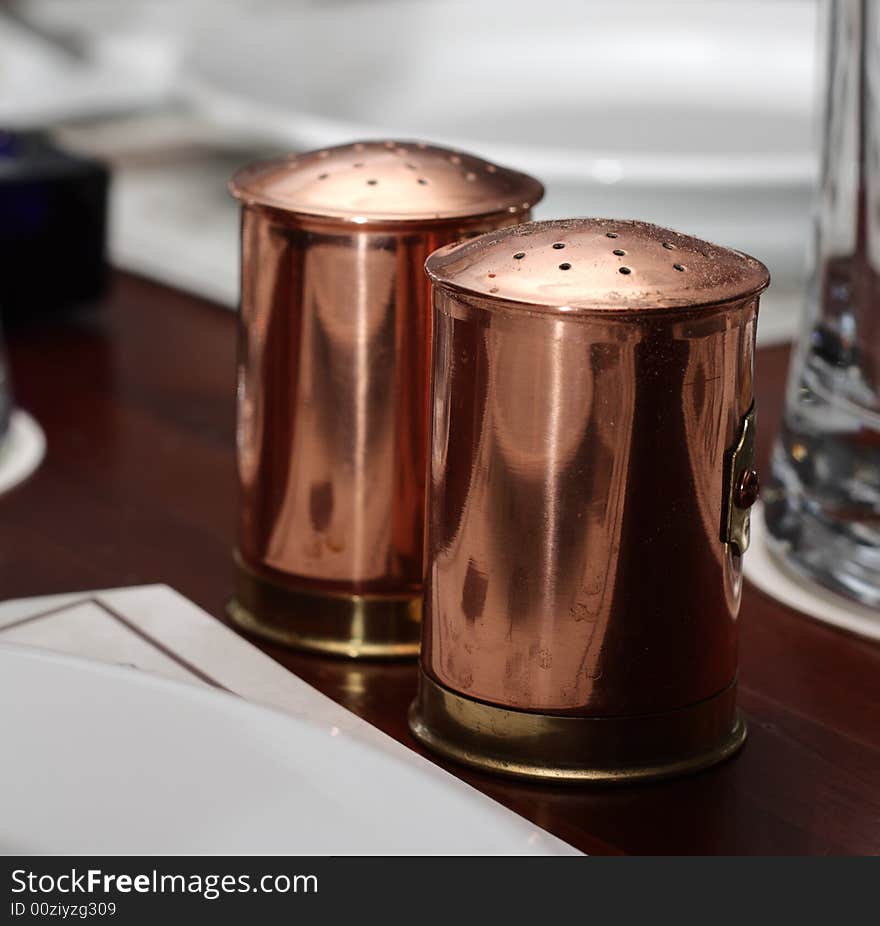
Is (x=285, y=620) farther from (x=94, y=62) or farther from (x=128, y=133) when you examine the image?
(x=94, y=62)

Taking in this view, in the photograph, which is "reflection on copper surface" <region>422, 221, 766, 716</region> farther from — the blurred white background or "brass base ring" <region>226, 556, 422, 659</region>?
the blurred white background

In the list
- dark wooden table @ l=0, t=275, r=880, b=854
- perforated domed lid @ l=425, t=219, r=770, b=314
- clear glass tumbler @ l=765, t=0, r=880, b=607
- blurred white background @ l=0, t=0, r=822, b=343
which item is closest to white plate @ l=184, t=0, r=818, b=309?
blurred white background @ l=0, t=0, r=822, b=343

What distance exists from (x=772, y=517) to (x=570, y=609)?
147 millimetres

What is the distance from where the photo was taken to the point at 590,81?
0.82 m

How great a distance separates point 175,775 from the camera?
0.25 m

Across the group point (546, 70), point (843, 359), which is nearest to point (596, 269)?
point (843, 359)

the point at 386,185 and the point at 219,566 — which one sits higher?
the point at 386,185

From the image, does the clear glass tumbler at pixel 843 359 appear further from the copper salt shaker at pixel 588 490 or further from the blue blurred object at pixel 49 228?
the blue blurred object at pixel 49 228

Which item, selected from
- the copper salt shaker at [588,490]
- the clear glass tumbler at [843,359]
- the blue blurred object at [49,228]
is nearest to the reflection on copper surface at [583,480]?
the copper salt shaker at [588,490]

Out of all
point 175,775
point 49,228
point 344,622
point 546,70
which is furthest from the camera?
point 546,70

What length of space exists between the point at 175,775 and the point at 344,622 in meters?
0.12

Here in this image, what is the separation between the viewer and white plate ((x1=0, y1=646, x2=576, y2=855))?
231 mm

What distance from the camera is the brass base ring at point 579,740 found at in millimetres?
304

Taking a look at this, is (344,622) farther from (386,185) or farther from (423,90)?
(423,90)
